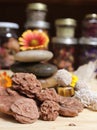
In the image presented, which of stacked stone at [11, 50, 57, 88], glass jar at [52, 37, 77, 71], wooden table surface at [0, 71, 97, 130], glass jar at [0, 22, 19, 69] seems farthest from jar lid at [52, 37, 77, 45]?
wooden table surface at [0, 71, 97, 130]

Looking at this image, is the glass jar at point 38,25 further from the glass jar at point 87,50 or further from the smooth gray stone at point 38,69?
the smooth gray stone at point 38,69

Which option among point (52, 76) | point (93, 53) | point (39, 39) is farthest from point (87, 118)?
point (93, 53)

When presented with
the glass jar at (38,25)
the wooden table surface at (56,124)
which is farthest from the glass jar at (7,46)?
the wooden table surface at (56,124)

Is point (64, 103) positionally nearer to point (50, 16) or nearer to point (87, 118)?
point (87, 118)

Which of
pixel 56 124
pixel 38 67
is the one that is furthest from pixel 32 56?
pixel 56 124

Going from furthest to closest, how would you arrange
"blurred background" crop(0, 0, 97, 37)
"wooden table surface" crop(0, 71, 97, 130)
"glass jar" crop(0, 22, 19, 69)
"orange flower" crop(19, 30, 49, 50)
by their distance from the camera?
"blurred background" crop(0, 0, 97, 37)
"glass jar" crop(0, 22, 19, 69)
"orange flower" crop(19, 30, 49, 50)
"wooden table surface" crop(0, 71, 97, 130)

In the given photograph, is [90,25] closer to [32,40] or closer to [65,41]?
[65,41]

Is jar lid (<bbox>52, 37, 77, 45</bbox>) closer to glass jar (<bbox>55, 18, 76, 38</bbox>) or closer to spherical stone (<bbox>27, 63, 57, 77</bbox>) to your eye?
glass jar (<bbox>55, 18, 76, 38</bbox>)
